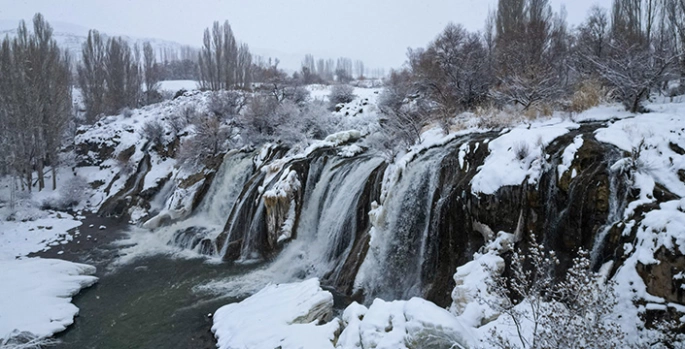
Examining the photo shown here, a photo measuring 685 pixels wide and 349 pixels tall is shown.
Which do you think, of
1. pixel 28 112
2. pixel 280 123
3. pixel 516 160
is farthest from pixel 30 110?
pixel 516 160

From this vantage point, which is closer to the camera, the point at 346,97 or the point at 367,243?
the point at 367,243

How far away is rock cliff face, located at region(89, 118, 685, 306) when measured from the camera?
6.07 meters

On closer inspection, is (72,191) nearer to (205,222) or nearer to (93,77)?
(205,222)

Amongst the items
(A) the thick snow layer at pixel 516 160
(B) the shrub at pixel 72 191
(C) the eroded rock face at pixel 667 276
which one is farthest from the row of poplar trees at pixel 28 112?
(C) the eroded rock face at pixel 667 276

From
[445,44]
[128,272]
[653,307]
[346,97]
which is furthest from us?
[346,97]

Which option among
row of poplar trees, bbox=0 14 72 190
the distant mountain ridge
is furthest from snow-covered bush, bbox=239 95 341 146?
the distant mountain ridge

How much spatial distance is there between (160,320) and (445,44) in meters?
15.1

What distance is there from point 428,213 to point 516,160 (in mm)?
2262

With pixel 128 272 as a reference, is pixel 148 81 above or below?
above

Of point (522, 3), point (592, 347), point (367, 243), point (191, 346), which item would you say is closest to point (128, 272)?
point (191, 346)

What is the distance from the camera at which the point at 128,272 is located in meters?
12.2

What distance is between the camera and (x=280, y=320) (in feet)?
24.3

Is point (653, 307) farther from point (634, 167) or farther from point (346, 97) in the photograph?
point (346, 97)

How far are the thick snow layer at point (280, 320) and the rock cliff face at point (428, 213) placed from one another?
1.46 meters
